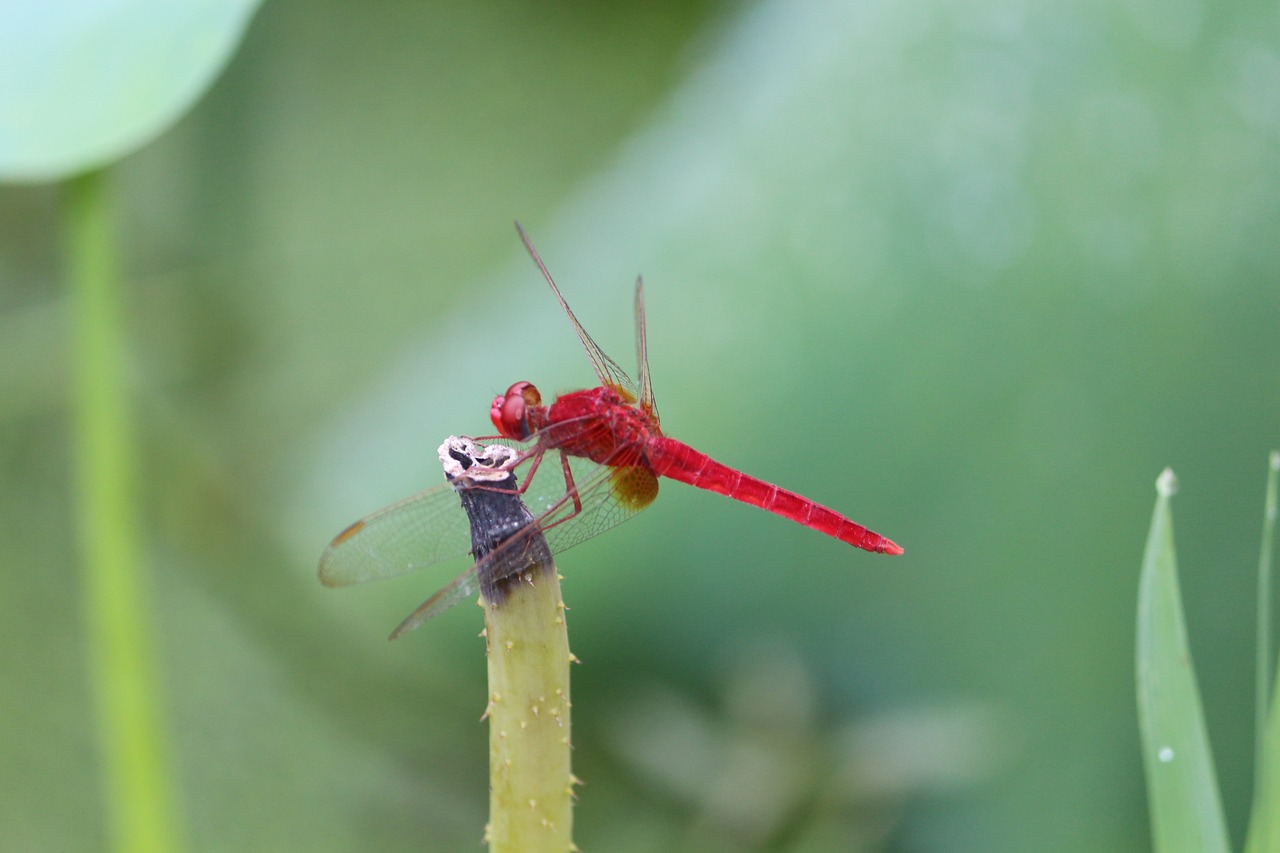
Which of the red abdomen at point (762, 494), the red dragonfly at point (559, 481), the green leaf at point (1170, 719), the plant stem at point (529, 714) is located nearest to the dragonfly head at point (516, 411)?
the red dragonfly at point (559, 481)

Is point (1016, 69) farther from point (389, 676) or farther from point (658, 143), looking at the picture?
point (389, 676)

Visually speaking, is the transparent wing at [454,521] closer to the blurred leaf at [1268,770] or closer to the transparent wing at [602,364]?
the transparent wing at [602,364]

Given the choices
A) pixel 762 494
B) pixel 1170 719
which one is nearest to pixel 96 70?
pixel 762 494

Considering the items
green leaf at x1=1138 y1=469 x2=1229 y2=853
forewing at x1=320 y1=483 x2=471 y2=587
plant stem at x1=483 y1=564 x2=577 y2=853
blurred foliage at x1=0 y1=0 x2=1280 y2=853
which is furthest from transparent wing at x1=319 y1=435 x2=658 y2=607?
blurred foliage at x1=0 y1=0 x2=1280 y2=853

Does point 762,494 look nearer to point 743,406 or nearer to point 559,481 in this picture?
point 559,481

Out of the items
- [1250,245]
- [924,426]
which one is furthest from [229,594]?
[1250,245]

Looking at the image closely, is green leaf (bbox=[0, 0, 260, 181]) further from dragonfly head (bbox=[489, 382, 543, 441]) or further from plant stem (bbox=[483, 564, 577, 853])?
plant stem (bbox=[483, 564, 577, 853])

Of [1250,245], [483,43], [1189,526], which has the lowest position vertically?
[1189,526]
